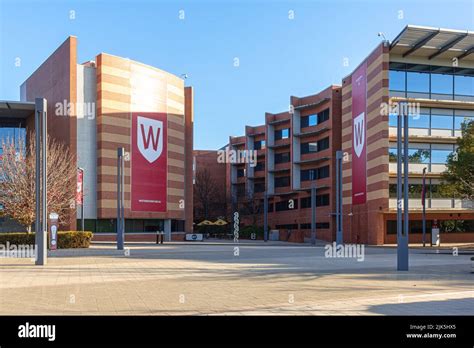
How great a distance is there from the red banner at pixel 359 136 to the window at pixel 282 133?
20.4m

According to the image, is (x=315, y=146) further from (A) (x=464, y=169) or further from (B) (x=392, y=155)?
(A) (x=464, y=169)

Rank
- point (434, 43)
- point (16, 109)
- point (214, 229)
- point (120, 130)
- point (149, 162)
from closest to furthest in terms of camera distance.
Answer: point (434, 43), point (120, 130), point (149, 162), point (16, 109), point (214, 229)

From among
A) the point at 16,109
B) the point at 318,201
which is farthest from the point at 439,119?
the point at 16,109

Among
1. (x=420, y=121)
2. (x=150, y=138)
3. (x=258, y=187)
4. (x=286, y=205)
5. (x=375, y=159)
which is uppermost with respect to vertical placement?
(x=420, y=121)

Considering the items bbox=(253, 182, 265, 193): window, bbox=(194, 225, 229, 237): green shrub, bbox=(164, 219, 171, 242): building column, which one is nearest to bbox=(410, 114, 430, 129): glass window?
bbox=(164, 219, 171, 242): building column

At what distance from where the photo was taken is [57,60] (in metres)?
52.1

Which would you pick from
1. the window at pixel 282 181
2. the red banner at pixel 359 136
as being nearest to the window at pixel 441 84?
the red banner at pixel 359 136

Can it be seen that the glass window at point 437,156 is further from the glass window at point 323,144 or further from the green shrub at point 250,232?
the green shrub at point 250,232

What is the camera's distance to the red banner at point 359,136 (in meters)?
49.0

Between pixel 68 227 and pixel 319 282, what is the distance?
38.6 meters

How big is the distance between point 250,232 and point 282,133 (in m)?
15.1

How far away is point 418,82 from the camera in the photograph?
47.2m
